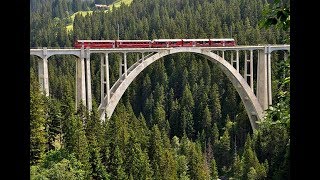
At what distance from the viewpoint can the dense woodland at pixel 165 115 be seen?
30597 mm

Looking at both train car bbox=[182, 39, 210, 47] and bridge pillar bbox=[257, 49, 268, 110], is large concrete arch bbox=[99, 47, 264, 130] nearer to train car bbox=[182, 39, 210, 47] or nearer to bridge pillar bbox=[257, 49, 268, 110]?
bridge pillar bbox=[257, 49, 268, 110]

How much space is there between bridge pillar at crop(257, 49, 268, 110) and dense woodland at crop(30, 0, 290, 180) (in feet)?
4.34

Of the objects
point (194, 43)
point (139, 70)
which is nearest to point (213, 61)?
point (194, 43)

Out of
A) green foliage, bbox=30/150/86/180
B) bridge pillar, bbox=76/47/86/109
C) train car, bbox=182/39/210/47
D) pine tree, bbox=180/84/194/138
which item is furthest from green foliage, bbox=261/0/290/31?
pine tree, bbox=180/84/194/138

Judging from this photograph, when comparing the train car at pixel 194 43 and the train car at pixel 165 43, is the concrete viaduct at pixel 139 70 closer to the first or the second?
the train car at pixel 165 43

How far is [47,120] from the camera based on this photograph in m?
33.4

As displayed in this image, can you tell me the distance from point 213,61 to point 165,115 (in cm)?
2451

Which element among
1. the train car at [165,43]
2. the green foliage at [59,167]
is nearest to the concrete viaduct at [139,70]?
the train car at [165,43]

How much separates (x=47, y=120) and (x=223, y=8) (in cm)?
6708

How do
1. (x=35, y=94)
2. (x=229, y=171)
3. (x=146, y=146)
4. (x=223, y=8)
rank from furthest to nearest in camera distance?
(x=223, y=8)
(x=229, y=171)
(x=146, y=146)
(x=35, y=94)

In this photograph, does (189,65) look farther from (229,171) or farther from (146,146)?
(146,146)

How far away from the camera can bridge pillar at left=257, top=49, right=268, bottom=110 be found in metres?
52.8

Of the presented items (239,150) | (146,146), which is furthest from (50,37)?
(146,146)
